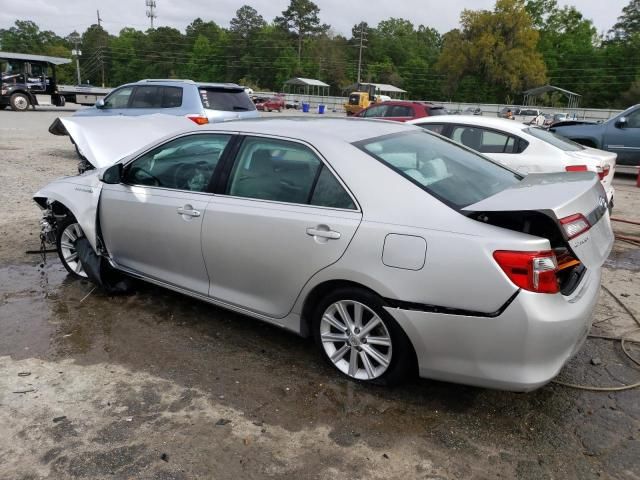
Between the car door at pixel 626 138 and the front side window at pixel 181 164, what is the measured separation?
1039cm

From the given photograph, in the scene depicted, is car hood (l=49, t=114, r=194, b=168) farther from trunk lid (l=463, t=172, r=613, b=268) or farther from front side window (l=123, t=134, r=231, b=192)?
trunk lid (l=463, t=172, r=613, b=268)

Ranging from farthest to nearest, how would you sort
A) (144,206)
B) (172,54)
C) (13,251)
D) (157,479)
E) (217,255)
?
(172,54) < (13,251) < (144,206) < (217,255) < (157,479)

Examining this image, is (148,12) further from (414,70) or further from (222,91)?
(222,91)

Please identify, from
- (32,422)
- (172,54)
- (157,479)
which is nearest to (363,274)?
(157,479)

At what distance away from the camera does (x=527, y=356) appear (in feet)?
8.32

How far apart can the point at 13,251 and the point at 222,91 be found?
572cm

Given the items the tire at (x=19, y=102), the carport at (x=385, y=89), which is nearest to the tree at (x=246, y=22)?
the carport at (x=385, y=89)

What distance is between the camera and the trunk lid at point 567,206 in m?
2.54

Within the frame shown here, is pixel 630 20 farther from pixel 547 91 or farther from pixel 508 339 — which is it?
pixel 508 339

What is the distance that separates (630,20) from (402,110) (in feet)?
290

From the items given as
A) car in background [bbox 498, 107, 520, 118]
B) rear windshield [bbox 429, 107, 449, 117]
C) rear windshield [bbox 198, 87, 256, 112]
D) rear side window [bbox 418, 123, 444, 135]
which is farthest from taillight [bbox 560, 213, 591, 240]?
car in background [bbox 498, 107, 520, 118]

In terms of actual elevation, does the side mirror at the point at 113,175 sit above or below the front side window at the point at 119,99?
below

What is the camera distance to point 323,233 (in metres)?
3.00

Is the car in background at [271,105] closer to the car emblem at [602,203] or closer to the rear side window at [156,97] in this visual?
the rear side window at [156,97]
